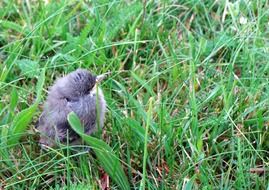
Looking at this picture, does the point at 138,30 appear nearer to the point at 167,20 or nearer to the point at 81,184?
the point at 167,20

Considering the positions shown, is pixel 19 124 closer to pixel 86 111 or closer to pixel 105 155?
pixel 86 111

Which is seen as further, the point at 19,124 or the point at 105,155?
the point at 19,124

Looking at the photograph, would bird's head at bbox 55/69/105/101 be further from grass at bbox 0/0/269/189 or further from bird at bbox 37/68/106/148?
grass at bbox 0/0/269/189

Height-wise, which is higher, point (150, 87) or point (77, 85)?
point (77, 85)

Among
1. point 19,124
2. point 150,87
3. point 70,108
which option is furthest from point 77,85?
point 150,87

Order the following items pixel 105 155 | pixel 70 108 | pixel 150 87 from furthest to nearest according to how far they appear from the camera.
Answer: pixel 150 87 → pixel 70 108 → pixel 105 155

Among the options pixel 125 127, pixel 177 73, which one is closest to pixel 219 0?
pixel 177 73
